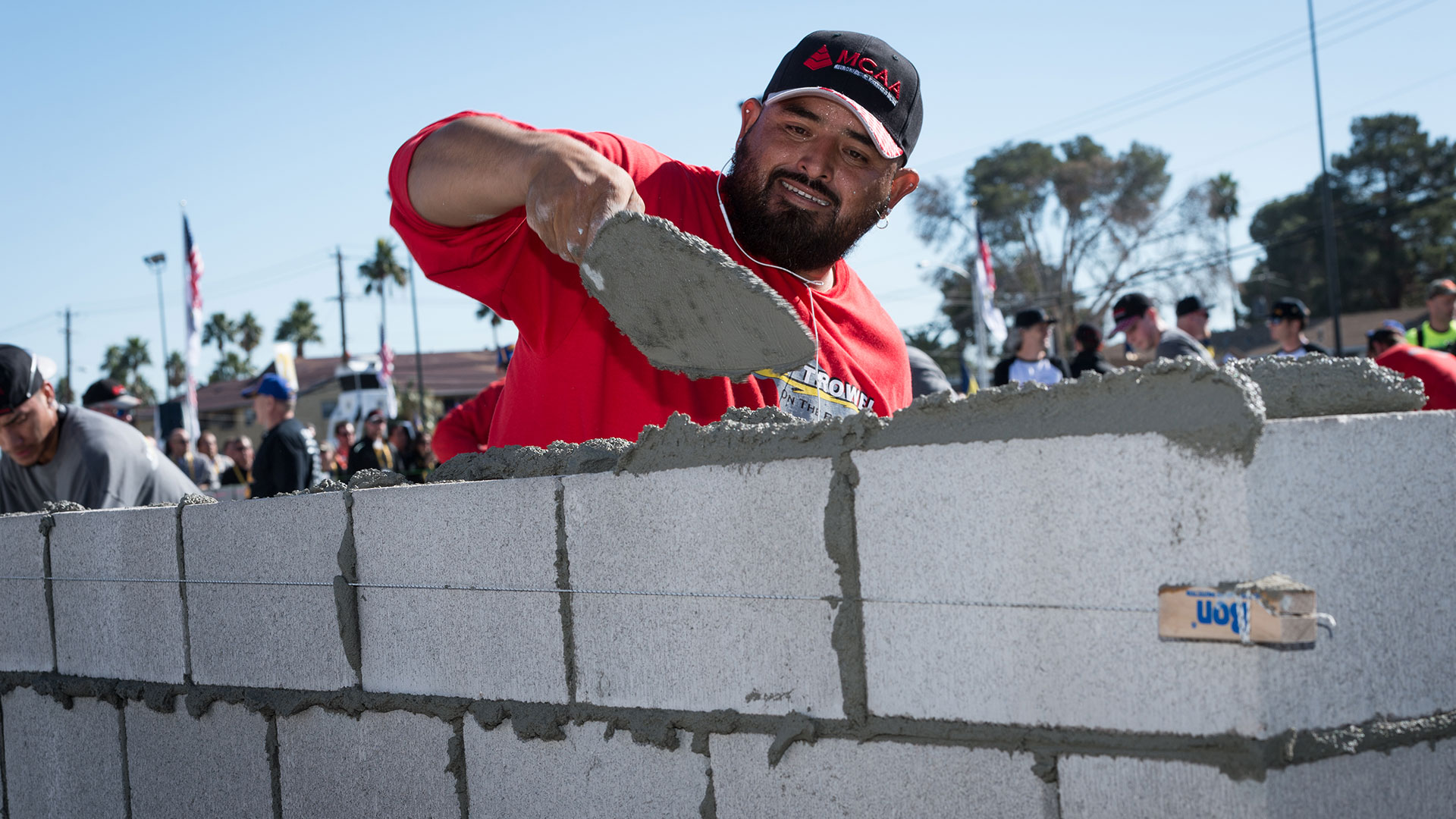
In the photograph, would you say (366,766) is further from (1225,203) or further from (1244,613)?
(1225,203)

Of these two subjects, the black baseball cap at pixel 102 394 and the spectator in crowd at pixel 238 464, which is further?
the spectator in crowd at pixel 238 464

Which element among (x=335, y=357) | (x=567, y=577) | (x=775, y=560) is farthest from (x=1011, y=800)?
(x=335, y=357)

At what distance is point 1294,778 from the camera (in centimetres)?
152

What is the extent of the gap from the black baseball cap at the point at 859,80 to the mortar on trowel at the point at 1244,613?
1.30m

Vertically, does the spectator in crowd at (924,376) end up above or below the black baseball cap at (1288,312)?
below

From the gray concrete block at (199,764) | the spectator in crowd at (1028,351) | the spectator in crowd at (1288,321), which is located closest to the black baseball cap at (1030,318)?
the spectator in crowd at (1028,351)

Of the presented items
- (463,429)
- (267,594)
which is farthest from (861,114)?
(463,429)

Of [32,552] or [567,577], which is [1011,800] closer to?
[567,577]

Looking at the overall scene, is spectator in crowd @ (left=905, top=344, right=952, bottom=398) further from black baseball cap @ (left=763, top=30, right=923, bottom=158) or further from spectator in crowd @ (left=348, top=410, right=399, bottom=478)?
spectator in crowd @ (left=348, top=410, right=399, bottom=478)

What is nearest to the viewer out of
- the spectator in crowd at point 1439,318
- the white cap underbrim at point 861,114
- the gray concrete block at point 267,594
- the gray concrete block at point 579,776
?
the gray concrete block at point 579,776

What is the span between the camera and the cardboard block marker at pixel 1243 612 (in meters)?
1.47

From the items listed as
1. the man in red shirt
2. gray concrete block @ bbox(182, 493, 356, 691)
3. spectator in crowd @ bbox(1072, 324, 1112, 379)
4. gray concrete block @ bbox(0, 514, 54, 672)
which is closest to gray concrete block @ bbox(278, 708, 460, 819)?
gray concrete block @ bbox(182, 493, 356, 691)

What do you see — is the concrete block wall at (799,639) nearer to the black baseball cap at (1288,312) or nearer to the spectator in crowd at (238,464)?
the black baseball cap at (1288,312)

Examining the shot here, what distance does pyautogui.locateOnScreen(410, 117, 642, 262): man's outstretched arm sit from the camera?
181cm
